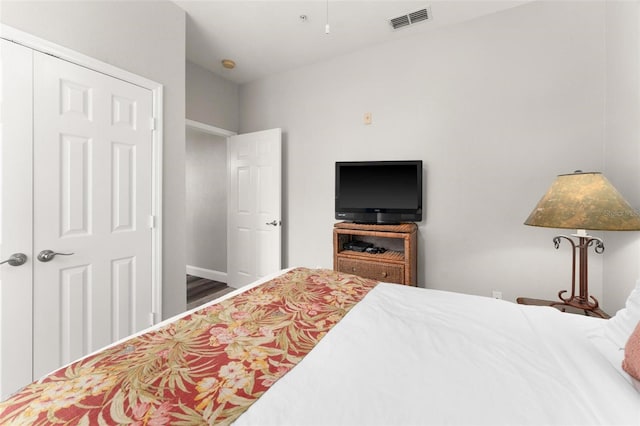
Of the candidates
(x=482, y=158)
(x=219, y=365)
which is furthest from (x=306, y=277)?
(x=482, y=158)

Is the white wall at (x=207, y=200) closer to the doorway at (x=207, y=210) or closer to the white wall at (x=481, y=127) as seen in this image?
the doorway at (x=207, y=210)

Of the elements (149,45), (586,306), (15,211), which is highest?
(149,45)

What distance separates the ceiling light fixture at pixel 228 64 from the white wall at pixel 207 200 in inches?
39.6

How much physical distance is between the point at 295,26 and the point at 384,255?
2331mm

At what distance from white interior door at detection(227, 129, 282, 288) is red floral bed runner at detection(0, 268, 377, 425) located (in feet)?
7.09

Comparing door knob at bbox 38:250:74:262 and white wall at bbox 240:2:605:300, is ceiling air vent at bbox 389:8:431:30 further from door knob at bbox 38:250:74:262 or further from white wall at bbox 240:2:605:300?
door knob at bbox 38:250:74:262

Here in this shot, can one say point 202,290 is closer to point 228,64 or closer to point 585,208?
point 228,64

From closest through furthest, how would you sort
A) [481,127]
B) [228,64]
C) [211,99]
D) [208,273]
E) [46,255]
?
[46,255], [481,127], [228,64], [211,99], [208,273]

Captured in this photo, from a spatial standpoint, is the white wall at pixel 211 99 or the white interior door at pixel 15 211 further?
the white wall at pixel 211 99

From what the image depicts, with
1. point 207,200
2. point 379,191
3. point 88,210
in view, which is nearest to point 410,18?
point 379,191

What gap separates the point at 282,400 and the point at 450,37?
10.4ft

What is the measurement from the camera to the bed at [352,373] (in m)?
0.65

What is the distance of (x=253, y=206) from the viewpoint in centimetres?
357

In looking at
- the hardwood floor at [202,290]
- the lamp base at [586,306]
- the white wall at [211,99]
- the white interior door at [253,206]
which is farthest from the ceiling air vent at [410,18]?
the hardwood floor at [202,290]
